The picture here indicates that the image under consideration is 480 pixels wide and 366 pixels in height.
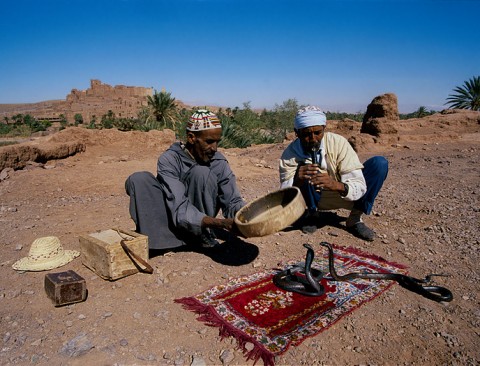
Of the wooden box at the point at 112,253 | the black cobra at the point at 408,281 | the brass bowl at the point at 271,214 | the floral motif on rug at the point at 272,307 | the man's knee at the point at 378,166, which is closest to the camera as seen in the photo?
the floral motif on rug at the point at 272,307

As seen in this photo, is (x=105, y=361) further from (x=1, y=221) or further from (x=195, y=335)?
(x=1, y=221)

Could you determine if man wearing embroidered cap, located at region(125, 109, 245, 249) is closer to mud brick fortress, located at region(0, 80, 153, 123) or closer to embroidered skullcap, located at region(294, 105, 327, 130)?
embroidered skullcap, located at region(294, 105, 327, 130)

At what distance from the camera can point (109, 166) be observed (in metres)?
7.40

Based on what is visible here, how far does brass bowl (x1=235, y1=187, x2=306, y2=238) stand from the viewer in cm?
215

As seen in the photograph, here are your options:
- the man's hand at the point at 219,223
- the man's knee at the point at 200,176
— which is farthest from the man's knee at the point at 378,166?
the man's hand at the point at 219,223

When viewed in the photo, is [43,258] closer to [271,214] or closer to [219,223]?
[219,223]

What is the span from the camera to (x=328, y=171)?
334 centimetres

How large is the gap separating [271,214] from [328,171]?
4.00ft

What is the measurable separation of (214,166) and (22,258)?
1.75m

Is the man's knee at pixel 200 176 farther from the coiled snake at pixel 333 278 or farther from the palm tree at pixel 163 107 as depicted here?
the palm tree at pixel 163 107

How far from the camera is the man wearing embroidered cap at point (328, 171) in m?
3.04

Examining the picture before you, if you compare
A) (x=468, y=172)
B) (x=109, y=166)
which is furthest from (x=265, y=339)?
A: (x=109, y=166)

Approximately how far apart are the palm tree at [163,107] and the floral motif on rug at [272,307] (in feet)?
65.9

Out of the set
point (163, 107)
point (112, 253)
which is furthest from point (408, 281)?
point (163, 107)
